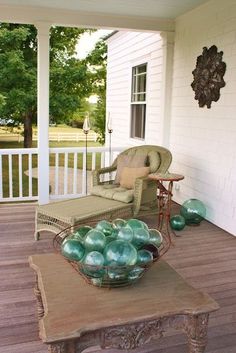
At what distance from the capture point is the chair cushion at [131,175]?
4617mm

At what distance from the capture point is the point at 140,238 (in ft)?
6.45

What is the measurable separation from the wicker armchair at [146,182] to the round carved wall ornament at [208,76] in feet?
2.91

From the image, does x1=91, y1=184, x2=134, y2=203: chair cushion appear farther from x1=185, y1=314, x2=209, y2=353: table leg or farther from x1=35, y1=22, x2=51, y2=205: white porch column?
x1=185, y1=314, x2=209, y2=353: table leg

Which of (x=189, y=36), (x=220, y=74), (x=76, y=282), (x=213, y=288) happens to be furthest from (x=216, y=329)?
(x=189, y=36)

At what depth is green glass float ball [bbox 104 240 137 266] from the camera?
1772 mm

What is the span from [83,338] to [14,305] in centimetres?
125

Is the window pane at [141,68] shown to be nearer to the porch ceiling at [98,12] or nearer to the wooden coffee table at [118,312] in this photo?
the porch ceiling at [98,12]

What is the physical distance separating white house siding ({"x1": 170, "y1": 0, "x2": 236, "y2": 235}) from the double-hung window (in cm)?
126

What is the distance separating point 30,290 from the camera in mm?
2900

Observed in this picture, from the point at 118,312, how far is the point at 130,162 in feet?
10.8

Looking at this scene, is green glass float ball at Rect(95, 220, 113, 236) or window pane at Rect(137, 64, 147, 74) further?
window pane at Rect(137, 64, 147, 74)

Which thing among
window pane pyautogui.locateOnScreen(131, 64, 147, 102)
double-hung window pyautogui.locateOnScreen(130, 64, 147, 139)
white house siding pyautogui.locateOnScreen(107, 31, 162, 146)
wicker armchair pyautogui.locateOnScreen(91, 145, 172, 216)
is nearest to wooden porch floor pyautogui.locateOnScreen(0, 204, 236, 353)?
wicker armchair pyautogui.locateOnScreen(91, 145, 172, 216)

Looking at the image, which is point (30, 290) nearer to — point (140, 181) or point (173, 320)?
point (173, 320)

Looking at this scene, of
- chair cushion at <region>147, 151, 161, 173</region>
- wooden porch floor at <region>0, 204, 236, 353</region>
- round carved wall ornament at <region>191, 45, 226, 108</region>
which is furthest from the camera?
chair cushion at <region>147, 151, 161, 173</region>
